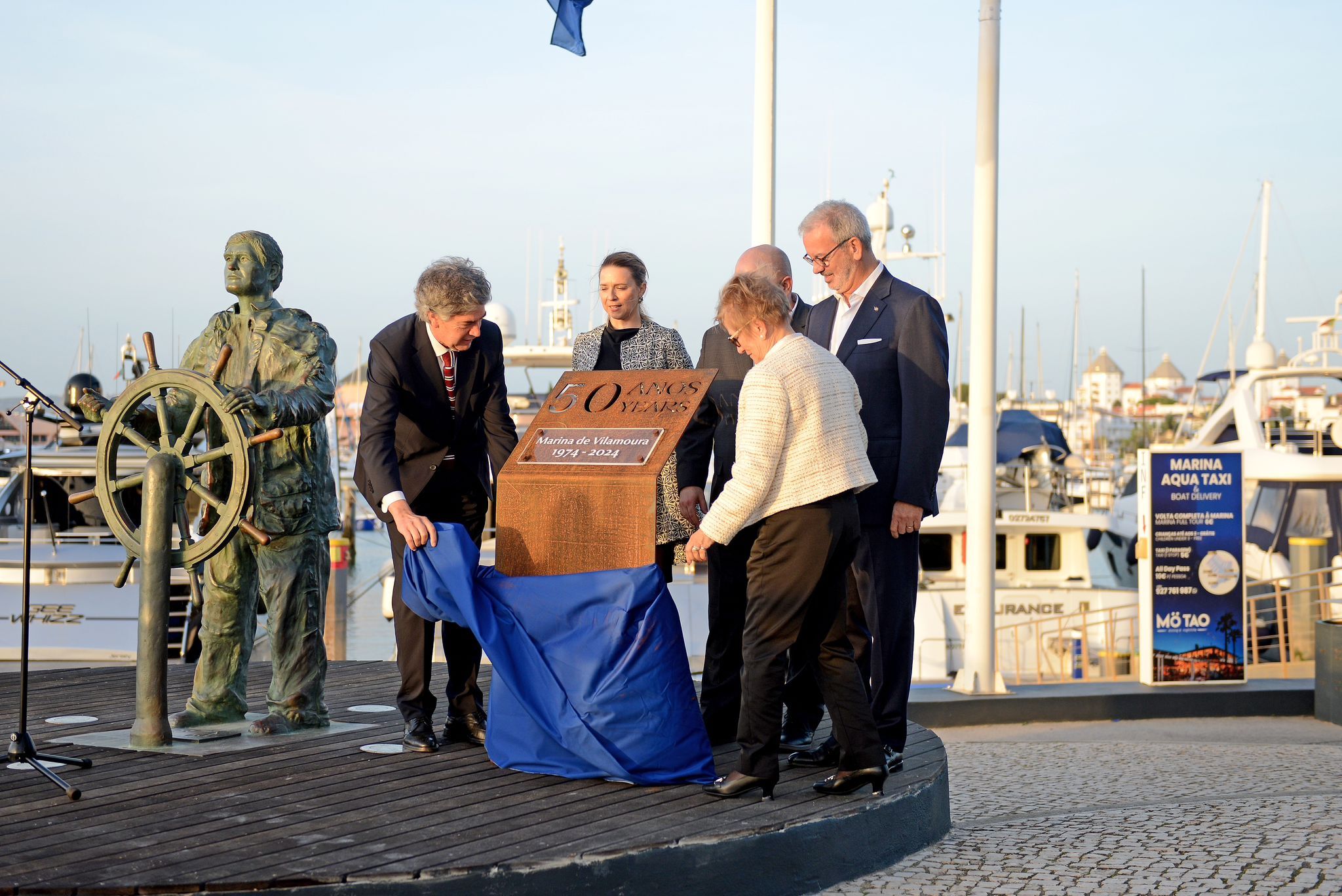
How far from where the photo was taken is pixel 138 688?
16.7 feet

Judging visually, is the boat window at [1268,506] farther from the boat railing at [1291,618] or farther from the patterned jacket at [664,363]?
the patterned jacket at [664,363]

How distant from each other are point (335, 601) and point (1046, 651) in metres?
6.97

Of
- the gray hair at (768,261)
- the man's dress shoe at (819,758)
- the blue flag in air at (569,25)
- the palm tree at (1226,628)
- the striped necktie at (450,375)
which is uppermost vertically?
the blue flag in air at (569,25)

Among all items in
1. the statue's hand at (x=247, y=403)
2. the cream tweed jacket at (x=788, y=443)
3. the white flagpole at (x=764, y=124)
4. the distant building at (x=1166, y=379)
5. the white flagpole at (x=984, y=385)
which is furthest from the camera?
the distant building at (x=1166, y=379)

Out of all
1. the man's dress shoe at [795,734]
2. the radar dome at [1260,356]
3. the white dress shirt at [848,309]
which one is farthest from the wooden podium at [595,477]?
the radar dome at [1260,356]

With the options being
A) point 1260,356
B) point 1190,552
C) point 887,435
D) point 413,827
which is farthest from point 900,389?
point 1260,356

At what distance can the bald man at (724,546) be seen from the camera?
5.12 metres

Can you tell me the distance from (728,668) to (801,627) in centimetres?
102

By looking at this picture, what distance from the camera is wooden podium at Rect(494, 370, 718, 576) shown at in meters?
4.64

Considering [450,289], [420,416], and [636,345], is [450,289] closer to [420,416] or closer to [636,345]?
[420,416]

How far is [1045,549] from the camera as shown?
18.8 metres

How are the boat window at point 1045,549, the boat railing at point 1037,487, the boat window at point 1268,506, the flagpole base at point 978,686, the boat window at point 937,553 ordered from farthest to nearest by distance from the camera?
the boat railing at point 1037,487
the boat window at point 1045,549
the boat window at point 937,553
the boat window at point 1268,506
the flagpole base at point 978,686

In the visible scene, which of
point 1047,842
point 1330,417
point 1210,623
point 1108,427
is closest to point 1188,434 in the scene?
point 1330,417

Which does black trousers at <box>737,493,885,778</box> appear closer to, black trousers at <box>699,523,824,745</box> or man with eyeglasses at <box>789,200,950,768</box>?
man with eyeglasses at <box>789,200,950,768</box>
